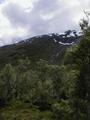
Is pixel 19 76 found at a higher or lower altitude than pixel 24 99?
higher

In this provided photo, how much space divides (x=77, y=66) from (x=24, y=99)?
10344 cm

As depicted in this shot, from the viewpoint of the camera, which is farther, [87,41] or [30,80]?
[30,80]

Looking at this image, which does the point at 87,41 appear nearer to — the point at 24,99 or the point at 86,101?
the point at 86,101

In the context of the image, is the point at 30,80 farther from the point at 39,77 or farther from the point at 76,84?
the point at 76,84

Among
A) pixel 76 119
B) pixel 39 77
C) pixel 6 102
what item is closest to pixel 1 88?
pixel 6 102

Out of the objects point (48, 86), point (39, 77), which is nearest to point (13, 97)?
point (39, 77)

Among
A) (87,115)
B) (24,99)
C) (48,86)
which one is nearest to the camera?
(87,115)

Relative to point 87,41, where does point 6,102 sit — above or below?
below

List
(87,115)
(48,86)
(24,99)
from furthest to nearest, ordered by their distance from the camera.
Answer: (24,99) < (48,86) < (87,115)

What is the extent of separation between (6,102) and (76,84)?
105 metres

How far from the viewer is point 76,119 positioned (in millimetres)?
38281

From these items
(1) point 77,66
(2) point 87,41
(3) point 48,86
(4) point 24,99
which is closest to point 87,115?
(1) point 77,66

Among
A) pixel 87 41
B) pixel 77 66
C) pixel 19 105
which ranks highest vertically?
pixel 87 41

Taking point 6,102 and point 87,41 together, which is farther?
point 6,102
